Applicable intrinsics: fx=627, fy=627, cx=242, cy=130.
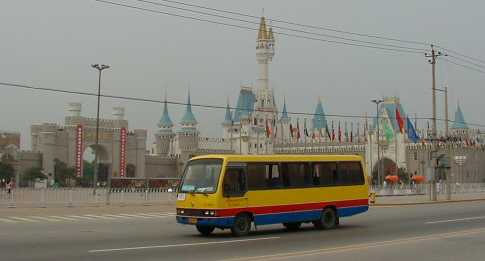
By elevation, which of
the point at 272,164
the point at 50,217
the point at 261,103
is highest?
the point at 261,103

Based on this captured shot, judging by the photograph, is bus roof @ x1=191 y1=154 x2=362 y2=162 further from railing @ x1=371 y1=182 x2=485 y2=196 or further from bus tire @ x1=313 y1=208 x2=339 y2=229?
railing @ x1=371 y1=182 x2=485 y2=196

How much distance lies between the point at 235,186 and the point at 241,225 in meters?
1.10

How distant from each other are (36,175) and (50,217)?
77722 millimetres

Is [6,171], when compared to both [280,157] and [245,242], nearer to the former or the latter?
[280,157]

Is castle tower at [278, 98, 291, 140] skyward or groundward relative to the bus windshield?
skyward

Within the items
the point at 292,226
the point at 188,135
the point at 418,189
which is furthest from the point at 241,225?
the point at 188,135

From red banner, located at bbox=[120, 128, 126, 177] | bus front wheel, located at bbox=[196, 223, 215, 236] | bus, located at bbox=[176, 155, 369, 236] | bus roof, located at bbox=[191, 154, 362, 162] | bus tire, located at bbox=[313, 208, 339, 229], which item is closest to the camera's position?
bus, located at bbox=[176, 155, 369, 236]

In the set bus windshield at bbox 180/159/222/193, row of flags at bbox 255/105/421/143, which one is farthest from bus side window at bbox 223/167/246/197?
row of flags at bbox 255/105/421/143

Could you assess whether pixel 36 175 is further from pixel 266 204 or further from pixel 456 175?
pixel 266 204

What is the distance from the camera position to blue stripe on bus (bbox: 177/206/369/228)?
16547 millimetres

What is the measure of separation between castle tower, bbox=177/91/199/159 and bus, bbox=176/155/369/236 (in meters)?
116

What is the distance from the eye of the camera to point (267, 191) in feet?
58.7

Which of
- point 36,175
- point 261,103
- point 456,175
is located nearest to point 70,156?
point 36,175

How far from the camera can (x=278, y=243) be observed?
50.0ft
